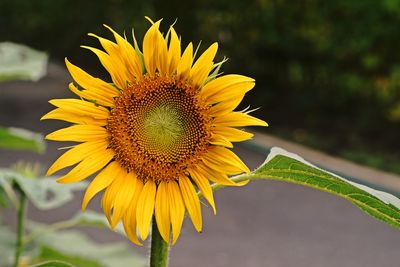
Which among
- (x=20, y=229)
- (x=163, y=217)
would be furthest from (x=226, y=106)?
(x=20, y=229)

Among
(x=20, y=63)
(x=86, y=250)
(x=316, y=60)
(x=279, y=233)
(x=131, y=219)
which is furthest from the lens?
(x=316, y=60)

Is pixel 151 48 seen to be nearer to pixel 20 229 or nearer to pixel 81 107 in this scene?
pixel 81 107

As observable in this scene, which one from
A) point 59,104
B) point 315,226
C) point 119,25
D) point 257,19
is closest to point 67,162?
point 59,104

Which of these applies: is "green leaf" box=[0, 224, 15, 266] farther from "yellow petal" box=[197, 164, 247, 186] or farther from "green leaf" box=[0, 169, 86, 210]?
"yellow petal" box=[197, 164, 247, 186]

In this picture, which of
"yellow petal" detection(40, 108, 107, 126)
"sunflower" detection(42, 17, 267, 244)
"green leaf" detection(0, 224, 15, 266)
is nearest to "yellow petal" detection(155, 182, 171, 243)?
"sunflower" detection(42, 17, 267, 244)

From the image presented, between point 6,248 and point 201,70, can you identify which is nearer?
point 201,70

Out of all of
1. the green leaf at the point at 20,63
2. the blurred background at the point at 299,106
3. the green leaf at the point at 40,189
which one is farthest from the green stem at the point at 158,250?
the blurred background at the point at 299,106

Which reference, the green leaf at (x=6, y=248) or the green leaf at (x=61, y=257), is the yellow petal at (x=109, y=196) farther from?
the green leaf at (x=61, y=257)
